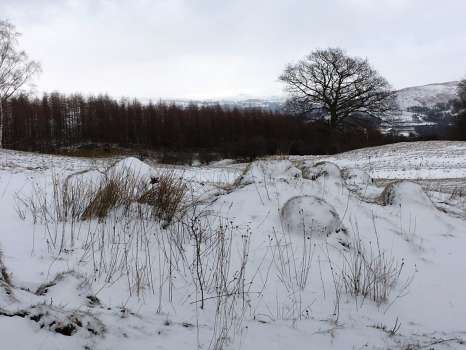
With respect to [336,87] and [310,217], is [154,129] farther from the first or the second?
[310,217]

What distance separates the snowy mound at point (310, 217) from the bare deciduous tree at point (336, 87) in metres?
28.6

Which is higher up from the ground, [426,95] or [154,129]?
[426,95]

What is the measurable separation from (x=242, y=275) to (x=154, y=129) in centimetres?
3799

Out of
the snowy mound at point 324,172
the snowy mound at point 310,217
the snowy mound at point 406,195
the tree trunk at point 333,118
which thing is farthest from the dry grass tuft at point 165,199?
the tree trunk at point 333,118

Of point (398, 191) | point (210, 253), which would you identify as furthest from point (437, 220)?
point (210, 253)

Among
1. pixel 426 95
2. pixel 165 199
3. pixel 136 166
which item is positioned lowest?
pixel 165 199

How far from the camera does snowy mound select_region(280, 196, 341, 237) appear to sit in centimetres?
381

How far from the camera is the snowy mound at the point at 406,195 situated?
4.87 metres

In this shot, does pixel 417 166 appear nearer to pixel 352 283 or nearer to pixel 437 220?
pixel 437 220

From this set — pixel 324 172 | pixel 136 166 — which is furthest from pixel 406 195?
pixel 136 166

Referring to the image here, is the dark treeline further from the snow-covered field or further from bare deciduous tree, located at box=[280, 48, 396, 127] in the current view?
the snow-covered field

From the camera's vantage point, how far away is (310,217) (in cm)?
385

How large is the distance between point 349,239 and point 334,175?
85.0 inches

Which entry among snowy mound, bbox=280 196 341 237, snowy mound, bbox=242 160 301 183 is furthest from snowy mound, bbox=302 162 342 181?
snowy mound, bbox=280 196 341 237
